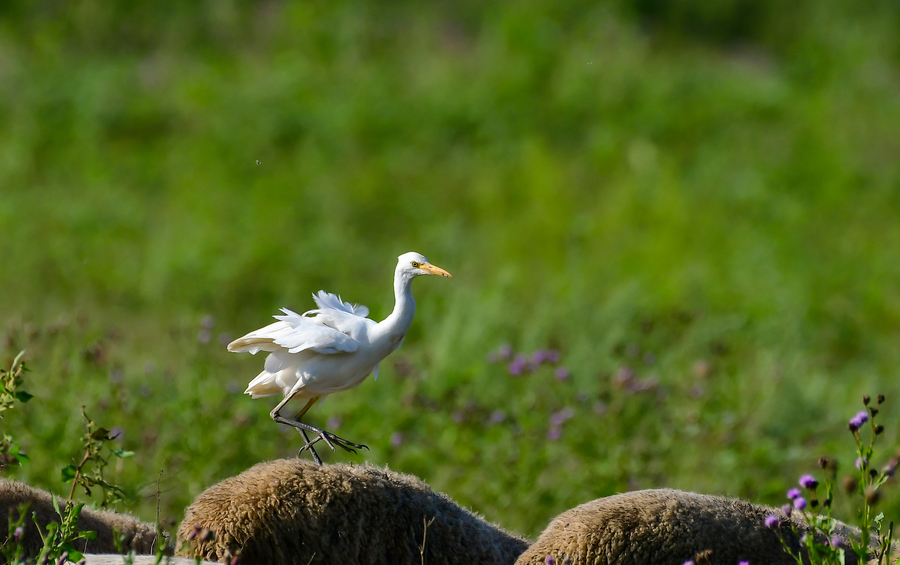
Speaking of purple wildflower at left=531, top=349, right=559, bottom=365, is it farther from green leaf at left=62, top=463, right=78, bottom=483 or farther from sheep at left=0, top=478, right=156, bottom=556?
green leaf at left=62, top=463, right=78, bottom=483

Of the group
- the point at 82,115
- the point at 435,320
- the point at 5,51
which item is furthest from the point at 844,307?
the point at 5,51

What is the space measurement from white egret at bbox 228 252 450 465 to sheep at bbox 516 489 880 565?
66cm

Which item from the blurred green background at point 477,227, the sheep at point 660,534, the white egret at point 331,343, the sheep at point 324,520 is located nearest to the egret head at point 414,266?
the white egret at point 331,343

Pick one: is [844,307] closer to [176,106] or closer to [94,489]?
[94,489]

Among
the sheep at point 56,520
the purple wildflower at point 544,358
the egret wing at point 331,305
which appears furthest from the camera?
the purple wildflower at point 544,358

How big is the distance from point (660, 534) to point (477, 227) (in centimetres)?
1033

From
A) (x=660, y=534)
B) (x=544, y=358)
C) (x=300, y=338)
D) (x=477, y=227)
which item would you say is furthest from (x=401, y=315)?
(x=477, y=227)

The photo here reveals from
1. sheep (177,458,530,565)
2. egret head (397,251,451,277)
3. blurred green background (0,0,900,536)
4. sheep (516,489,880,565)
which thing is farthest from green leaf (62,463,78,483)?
blurred green background (0,0,900,536)

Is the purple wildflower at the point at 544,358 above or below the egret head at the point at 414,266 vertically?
above

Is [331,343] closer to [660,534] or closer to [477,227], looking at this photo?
[660,534]

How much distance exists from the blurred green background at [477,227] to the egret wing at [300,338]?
1.83 meters

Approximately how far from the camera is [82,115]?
14.7 m

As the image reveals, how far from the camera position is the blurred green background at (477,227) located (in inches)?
235

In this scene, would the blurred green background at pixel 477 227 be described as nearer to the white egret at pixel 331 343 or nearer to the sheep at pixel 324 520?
the white egret at pixel 331 343
